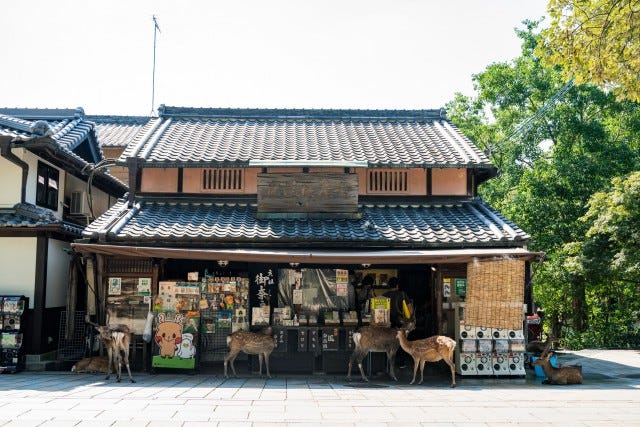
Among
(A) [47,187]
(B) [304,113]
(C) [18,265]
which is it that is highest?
(B) [304,113]

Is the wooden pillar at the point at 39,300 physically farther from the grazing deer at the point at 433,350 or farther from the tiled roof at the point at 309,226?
the grazing deer at the point at 433,350

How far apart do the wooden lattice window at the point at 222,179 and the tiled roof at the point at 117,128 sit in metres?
10.3

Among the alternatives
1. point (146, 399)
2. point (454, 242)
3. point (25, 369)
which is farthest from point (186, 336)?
point (454, 242)

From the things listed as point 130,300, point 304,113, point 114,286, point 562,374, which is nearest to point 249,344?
point 130,300

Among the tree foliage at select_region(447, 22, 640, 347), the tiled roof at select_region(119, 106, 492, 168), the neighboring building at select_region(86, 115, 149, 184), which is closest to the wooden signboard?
the tiled roof at select_region(119, 106, 492, 168)

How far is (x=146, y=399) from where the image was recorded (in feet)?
30.8

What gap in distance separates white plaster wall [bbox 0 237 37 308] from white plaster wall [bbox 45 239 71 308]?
1.51ft

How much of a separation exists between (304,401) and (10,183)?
1049cm

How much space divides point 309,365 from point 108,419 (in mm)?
6249

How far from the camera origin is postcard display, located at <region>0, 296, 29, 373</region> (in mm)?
13219

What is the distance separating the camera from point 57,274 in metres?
15.3

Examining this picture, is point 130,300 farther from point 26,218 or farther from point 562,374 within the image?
point 562,374

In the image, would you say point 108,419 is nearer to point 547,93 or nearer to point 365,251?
point 365,251

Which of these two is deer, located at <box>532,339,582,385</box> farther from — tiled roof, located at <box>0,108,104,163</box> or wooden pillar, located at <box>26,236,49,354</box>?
tiled roof, located at <box>0,108,104,163</box>
